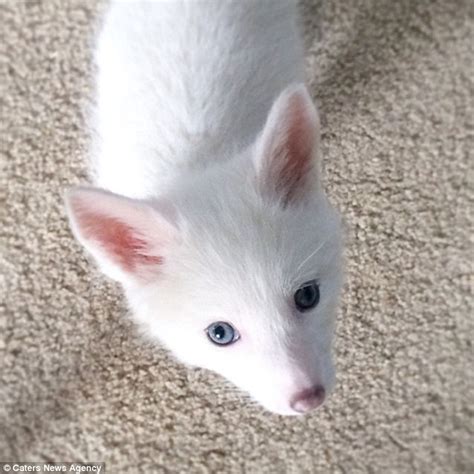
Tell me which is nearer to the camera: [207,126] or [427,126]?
[207,126]

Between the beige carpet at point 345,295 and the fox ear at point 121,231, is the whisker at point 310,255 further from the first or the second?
the beige carpet at point 345,295

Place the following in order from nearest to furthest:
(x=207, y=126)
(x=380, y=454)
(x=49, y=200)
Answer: (x=207, y=126), (x=380, y=454), (x=49, y=200)

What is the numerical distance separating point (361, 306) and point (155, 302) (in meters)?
0.79

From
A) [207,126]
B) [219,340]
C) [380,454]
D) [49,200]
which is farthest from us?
[49,200]

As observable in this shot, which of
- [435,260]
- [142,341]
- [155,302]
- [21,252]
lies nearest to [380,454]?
[435,260]

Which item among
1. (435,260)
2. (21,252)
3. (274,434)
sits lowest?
(274,434)

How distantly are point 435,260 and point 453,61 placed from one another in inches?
23.8

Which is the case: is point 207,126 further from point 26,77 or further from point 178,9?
point 26,77

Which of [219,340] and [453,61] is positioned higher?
[453,61]

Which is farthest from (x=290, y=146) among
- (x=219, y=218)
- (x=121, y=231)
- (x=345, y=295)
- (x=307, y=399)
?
(x=345, y=295)

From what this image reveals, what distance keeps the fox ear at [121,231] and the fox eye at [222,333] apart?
153 mm

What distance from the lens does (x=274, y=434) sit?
72.2 inches

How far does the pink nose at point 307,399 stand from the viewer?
1.20 meters

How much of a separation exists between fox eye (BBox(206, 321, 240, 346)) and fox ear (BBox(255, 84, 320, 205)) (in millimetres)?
256
